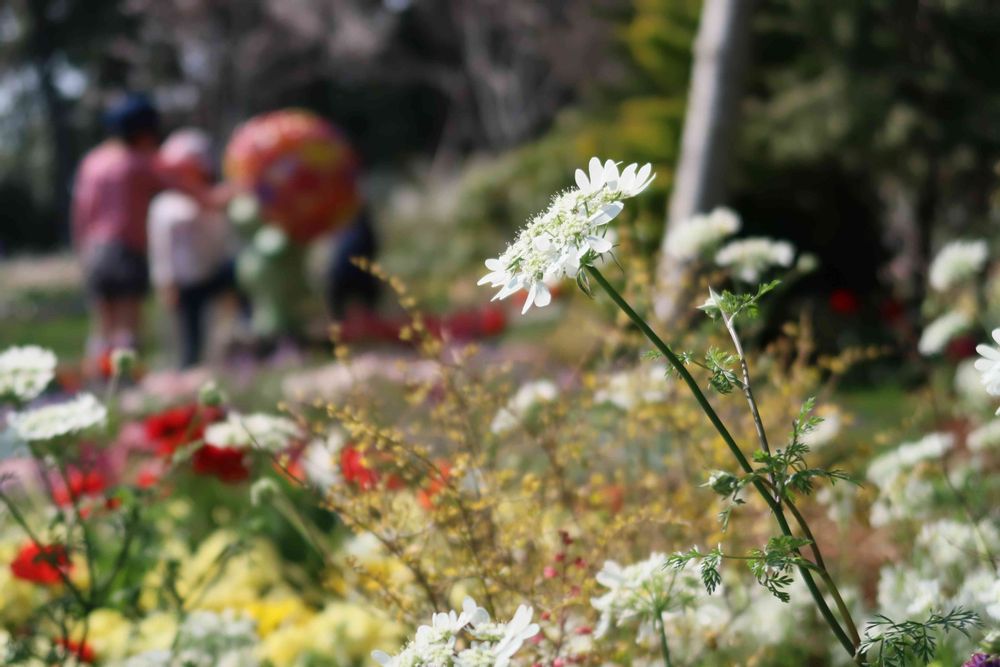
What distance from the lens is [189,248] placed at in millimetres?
7016

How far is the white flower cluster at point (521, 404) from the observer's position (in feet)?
5.85

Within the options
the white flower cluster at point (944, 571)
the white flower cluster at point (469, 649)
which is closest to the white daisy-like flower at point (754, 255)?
the white flower cluster at point (944, 571)

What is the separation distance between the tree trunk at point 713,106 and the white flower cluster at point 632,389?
277 cm

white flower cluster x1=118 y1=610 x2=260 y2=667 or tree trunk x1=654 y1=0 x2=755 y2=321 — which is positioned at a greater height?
tree trunk x1=654 y1=0 x2=755 y2=321

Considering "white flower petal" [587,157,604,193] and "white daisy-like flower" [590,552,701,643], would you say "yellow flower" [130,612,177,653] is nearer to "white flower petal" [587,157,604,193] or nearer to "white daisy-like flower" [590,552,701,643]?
"white daisy-like flower" [590,552,701,643]

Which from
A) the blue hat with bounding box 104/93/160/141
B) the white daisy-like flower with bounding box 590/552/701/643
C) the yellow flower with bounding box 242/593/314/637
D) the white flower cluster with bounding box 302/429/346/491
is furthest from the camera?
the blue hat with bounding box 104/93/160/141

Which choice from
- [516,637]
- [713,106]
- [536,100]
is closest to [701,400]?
[516,637]

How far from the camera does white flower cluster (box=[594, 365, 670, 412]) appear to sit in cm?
209

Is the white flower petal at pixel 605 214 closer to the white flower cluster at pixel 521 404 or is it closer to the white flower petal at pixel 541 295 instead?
the white flower petal at pixel 541 295

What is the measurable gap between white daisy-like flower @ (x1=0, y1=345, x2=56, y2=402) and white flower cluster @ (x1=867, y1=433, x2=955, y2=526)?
1482mm

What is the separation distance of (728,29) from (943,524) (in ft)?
11.1

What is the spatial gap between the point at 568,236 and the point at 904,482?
4.20 ft

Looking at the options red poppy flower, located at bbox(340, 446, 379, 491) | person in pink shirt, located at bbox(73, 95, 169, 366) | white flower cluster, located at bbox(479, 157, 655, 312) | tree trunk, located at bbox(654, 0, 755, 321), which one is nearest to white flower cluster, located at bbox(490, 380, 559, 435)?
red poppy flower, located at bbox(340, 446, 379, 491)

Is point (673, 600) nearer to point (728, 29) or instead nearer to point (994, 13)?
point (728, 29)
